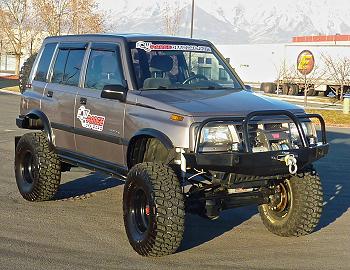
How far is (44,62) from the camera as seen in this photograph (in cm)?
795

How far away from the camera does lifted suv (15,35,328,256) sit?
535cm

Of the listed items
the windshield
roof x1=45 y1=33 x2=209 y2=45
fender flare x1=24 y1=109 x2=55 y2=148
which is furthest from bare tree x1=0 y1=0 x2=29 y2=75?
the windshield

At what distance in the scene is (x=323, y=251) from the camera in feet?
19.4

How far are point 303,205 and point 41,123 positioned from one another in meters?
3.75

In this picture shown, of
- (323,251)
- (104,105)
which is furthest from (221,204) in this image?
(104,105)

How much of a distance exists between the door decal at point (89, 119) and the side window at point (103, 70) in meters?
0.30

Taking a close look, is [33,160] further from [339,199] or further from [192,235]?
[339,199]

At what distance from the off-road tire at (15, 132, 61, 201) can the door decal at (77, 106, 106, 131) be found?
0.92 metres

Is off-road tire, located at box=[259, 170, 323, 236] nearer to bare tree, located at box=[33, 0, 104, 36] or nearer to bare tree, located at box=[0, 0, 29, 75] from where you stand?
bare tree, located at box=[33, 0, 104, 36]

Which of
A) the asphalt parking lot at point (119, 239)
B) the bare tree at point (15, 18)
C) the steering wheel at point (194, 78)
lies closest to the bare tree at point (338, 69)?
the bare tree at point (15, 18)

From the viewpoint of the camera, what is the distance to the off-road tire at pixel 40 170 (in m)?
7.41

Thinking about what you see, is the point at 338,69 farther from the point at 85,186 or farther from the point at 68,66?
the point at 68,66

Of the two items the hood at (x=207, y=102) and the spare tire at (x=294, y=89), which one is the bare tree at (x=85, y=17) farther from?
the hood at (x=207, y=102)

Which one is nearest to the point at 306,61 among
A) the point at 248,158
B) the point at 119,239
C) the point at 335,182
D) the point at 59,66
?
the point at 335,182
